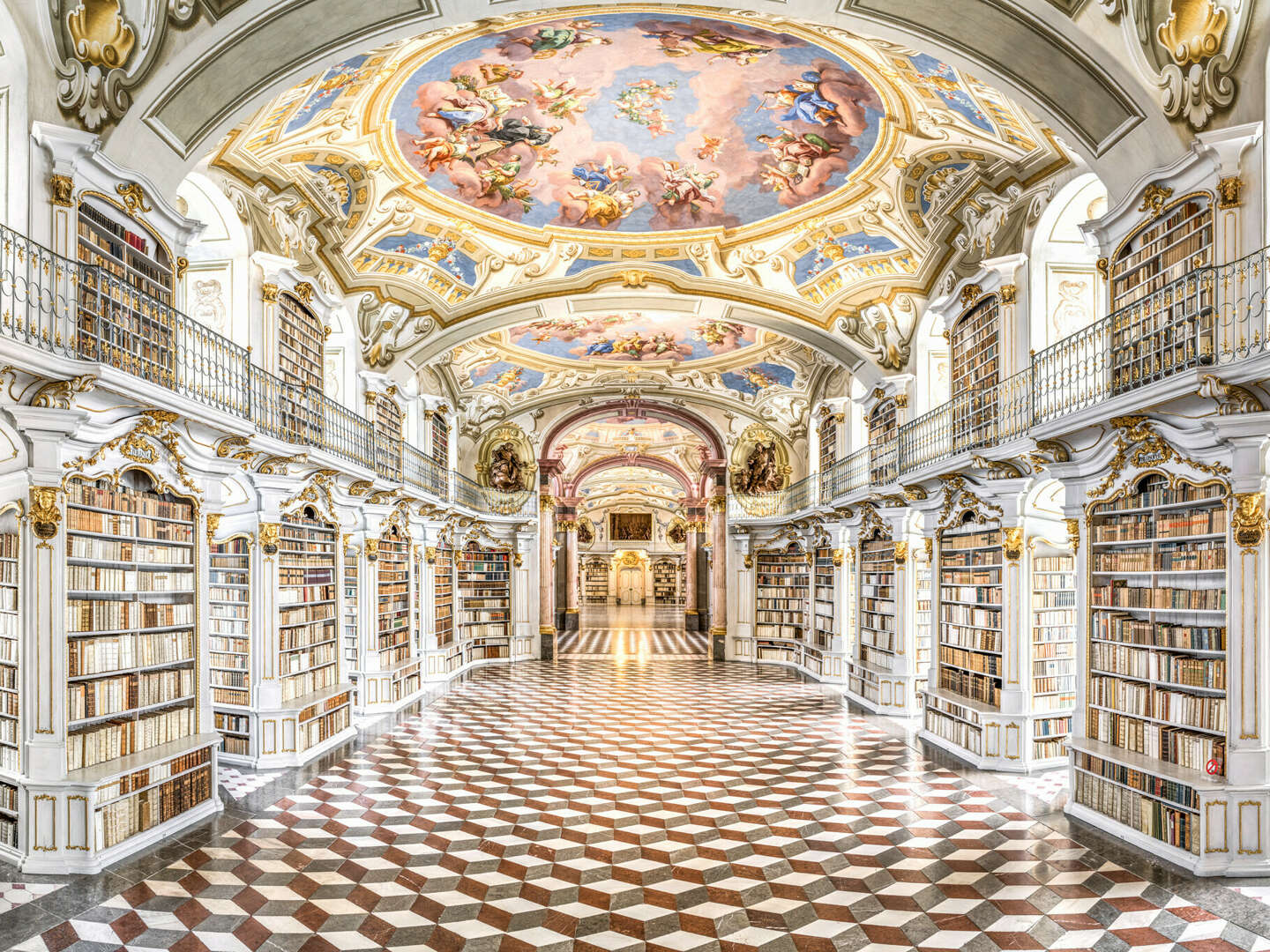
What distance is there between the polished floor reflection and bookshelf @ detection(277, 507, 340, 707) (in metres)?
1.15

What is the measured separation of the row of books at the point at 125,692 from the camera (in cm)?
689

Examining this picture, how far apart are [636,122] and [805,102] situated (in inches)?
80.5

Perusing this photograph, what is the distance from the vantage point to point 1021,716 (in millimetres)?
9961

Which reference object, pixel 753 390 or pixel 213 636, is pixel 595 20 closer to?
pixel 213 636

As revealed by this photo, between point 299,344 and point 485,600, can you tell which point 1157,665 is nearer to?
point 299,344

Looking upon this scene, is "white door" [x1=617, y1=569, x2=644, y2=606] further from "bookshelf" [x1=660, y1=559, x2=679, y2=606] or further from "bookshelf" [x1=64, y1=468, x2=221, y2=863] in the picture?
"bookshelf" [x1=64, y1=468, x2=221, y2=863]

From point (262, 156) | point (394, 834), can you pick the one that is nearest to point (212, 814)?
point (394, 834)

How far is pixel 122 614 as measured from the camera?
291 inches

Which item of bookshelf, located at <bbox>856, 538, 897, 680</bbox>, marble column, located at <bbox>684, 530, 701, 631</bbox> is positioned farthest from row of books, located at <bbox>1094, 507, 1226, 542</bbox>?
marble column, located at <bbox>684, 530, 701, 631</bbox>

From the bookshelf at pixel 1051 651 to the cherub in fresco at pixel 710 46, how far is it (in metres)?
6.25

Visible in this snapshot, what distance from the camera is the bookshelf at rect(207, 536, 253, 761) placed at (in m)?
10.2

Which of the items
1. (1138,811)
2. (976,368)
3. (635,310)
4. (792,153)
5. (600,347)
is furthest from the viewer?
(600,347)

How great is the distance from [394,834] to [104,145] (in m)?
5.98

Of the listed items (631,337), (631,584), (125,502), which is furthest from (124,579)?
(631,584)
